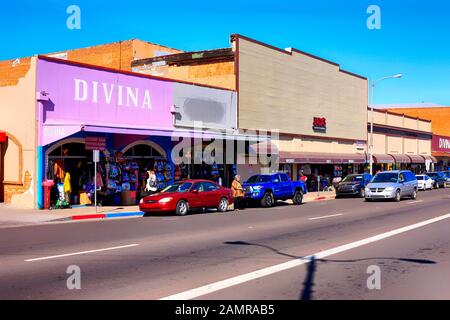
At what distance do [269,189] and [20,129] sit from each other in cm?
1202

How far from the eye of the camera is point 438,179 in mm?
48000

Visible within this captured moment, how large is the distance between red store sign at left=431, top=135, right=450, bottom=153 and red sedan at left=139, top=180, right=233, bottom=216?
182 ft

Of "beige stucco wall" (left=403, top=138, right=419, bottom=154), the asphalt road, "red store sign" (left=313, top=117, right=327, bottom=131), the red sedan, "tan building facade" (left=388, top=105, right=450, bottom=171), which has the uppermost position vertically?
"tan building facade" (left=388, top=105, right=450, bottom=171)

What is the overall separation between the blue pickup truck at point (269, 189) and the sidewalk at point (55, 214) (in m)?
5.73

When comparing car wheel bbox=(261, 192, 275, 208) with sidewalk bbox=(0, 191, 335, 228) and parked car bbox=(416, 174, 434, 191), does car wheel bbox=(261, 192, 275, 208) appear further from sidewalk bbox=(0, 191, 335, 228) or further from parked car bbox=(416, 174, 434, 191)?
parked car bbox=(416, 174, 434, 191)

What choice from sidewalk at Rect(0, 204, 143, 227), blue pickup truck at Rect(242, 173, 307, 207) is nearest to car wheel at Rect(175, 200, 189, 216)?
sidewalk at Rect(0, 204, 143, 227)

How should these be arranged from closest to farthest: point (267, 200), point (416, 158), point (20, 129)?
1. point (20, 129)
2. point (267, 200)
3. point (416, 158)

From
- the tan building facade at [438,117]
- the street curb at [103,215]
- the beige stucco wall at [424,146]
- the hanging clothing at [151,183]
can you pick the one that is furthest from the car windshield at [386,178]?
the tan building facade at [438,117]

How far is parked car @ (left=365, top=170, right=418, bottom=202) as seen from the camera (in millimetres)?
27328

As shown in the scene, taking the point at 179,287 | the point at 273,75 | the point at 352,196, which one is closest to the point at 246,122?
the point at 273,75

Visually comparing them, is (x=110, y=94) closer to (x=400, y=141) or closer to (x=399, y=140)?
(x=399, y=140)

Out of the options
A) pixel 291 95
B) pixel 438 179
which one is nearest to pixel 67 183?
pixel 291 95

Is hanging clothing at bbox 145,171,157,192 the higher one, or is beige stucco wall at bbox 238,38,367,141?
beige stucco wall at bbox 238,38,367,141
